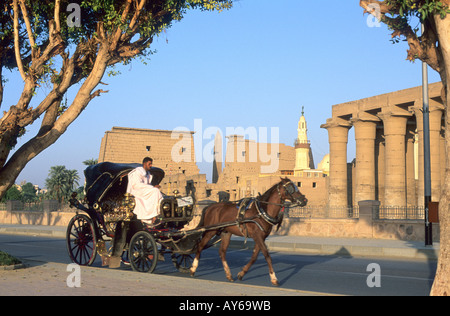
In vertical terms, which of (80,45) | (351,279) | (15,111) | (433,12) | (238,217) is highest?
(80,45)

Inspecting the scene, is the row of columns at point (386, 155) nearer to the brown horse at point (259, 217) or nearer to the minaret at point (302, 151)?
the brown horse at point (259, 217)

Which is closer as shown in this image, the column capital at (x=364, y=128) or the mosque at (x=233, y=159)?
the column capital at (x=364, y=128)

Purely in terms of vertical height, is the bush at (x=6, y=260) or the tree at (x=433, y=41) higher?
the tree at (x=433, y=41)

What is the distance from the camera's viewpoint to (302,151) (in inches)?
3969

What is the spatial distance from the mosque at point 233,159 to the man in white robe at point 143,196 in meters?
52.5

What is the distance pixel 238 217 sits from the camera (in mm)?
11688

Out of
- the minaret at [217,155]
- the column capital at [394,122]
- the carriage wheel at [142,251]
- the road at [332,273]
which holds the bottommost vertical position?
the road at [332,273]

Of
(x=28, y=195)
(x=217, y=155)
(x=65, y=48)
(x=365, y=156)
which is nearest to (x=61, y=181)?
(x=217, y=155)

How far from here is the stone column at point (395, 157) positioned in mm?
40406

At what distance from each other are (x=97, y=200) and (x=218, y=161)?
87.8 meters

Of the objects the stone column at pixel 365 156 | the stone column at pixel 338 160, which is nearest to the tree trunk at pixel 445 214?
the stone column at pixel 365 156
